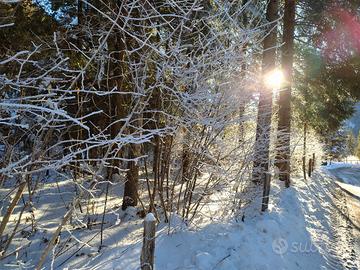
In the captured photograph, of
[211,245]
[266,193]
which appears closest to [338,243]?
[266,193]

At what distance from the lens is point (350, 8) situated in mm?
11562

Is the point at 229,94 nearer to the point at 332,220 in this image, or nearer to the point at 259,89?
the point at 259,89

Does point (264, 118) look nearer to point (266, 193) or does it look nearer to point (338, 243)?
point (266, 193)

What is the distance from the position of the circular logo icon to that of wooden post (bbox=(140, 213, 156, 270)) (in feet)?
9.56

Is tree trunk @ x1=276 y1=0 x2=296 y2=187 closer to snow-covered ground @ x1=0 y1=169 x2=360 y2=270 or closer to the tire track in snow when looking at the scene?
the tire track in snow

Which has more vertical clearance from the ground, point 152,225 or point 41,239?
point 152,225

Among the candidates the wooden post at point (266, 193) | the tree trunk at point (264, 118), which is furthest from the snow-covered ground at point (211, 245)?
the tree trunk at point (264, 118)

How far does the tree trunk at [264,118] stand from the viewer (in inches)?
319

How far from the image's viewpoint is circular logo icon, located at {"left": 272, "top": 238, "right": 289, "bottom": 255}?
652cm

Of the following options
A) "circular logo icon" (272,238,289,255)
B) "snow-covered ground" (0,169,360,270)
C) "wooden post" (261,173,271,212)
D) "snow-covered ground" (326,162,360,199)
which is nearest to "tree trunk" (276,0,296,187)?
"snow-covered ground" (0,169,360,270)

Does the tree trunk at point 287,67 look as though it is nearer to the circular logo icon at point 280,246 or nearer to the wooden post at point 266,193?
the wooden post at point 266,193

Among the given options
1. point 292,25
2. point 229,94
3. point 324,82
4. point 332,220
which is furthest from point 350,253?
point 324,82

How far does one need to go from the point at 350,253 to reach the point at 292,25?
670 centimetres

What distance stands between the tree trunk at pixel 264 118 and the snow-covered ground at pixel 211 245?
901 millimetres
